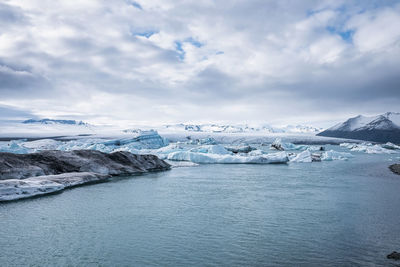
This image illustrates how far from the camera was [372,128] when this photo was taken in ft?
387

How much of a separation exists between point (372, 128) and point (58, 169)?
127m

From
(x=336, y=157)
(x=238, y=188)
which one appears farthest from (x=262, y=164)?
(x=238, y=188)

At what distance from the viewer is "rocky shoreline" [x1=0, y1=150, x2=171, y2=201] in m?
11.6

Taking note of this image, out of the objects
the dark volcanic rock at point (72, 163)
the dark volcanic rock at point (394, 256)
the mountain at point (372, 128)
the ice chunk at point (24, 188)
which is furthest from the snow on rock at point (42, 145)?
the mountain at point (372, 128)

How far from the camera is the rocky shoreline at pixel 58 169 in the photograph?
11587 mm

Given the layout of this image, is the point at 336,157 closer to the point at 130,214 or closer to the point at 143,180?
the point at 143,180

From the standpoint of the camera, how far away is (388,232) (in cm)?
727

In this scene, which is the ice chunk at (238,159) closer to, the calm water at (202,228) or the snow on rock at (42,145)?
the calm water at (202,228)

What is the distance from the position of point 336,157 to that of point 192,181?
23.5 metres

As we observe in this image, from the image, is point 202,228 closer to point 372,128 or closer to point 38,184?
point 38,184

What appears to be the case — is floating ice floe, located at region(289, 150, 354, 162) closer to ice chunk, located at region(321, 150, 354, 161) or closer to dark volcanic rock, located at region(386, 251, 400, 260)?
ice chunk, located at region(321, 150, 354, 161)

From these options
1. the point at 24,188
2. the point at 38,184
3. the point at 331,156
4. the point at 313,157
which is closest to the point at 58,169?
the point at 38,184

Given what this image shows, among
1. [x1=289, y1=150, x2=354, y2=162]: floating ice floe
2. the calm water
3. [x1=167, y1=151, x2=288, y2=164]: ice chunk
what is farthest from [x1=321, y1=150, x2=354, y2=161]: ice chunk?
the calm water

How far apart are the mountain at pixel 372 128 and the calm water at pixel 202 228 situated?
112m
